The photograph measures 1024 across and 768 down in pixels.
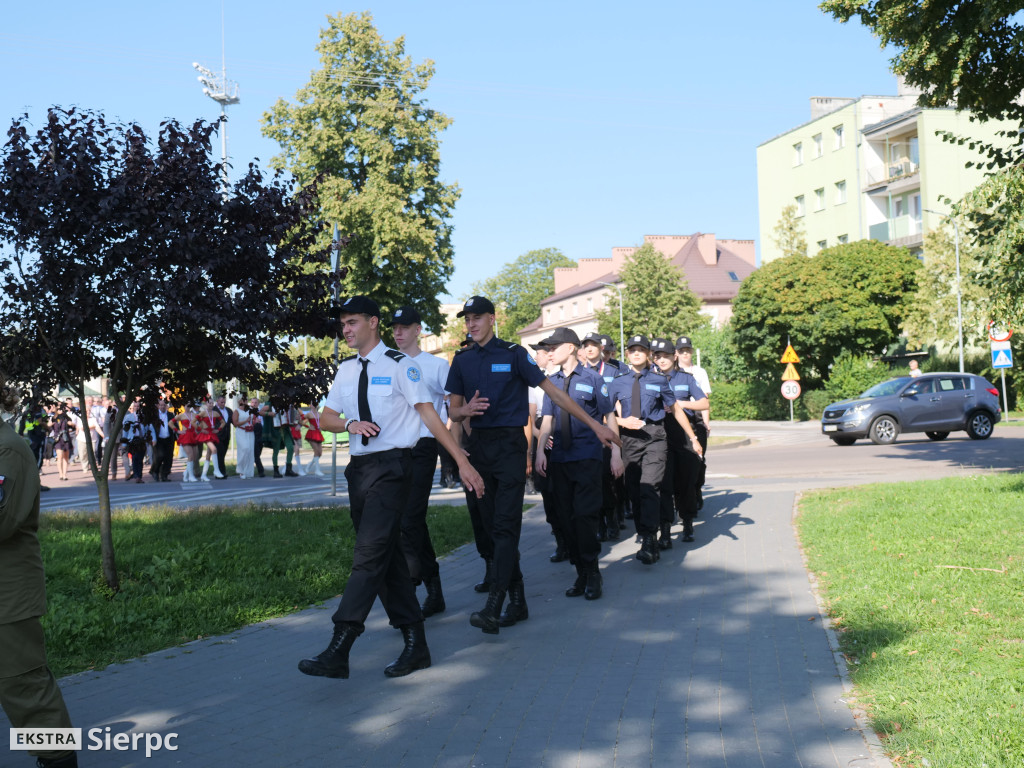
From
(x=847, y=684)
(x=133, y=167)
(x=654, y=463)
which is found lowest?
(x=847, y=684)

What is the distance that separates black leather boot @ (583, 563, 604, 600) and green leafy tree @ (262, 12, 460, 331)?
94.4 ft

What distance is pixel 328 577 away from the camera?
27.9 ft

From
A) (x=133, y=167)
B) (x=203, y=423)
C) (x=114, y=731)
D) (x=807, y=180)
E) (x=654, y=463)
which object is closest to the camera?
(x=114, y=731)

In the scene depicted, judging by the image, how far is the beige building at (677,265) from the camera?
258 feet

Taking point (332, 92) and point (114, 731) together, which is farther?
point (332, 92)

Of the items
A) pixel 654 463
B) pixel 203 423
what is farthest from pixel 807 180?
pixel 654 463

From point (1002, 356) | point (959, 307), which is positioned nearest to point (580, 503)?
point (1002, 356)

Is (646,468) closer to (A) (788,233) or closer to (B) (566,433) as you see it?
(B) (566,433)

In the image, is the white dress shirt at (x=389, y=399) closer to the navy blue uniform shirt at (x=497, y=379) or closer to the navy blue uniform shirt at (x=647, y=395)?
the navy blue uniform shirt at (x=497, y=379)

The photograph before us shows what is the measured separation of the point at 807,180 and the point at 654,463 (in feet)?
175

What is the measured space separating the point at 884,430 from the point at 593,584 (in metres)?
19.1

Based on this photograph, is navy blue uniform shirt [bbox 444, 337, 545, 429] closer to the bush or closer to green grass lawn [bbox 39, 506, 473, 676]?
green grass lawn [bbox 39, 506, 473, 676]

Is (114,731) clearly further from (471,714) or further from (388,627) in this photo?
(388,627)

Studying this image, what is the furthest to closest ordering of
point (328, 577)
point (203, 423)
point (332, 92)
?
point (332, 92) < point (203, 423) < point (328, 577)
